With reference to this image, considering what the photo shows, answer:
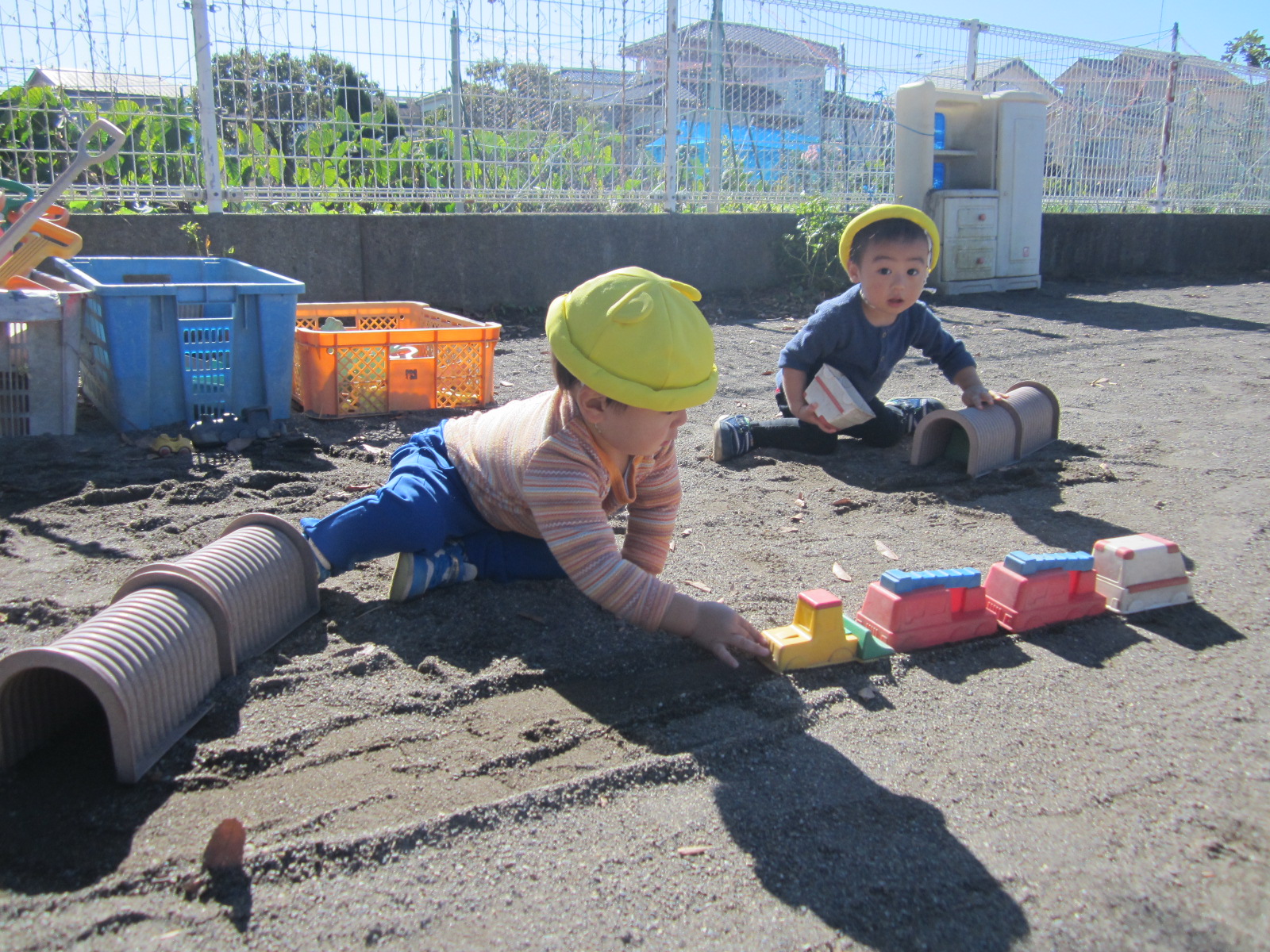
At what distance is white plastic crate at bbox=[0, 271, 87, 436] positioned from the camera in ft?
11.5

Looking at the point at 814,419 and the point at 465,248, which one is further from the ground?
the point at 465,248

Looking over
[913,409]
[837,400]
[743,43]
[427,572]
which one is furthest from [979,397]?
[743,43]

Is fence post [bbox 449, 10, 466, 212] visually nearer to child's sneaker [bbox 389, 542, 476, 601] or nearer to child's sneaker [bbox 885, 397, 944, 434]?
child's sneaker [bbox 885, 397, 944, 434]

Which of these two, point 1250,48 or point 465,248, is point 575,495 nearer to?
point 465,248

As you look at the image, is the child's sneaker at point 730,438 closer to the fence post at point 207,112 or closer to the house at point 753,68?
the fence post at point 207,112

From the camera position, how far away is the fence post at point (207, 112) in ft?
19.0

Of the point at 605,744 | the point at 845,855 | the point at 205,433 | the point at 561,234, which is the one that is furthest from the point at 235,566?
the point at 561,234

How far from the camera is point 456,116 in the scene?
22.3ft

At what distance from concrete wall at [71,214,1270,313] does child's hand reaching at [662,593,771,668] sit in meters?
4.91

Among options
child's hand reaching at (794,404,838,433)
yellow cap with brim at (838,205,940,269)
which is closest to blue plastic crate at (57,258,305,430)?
child's hand reaching at (794,404,838,433)

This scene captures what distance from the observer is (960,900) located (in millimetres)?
1397

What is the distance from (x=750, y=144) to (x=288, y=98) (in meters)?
3.92

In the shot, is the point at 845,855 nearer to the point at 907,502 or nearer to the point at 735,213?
the point at 907,502

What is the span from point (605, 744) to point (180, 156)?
5536mm
